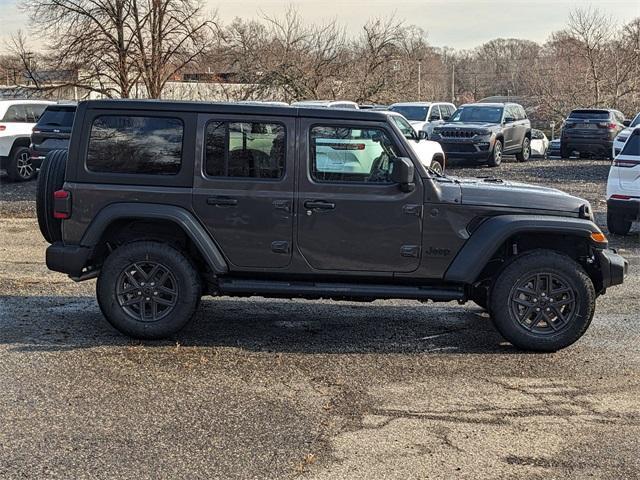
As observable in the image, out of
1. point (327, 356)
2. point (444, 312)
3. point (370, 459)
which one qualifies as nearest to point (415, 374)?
point (327, 356)

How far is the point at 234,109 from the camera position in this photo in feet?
21.3

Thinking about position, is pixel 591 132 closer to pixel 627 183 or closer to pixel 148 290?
pixel 627 183

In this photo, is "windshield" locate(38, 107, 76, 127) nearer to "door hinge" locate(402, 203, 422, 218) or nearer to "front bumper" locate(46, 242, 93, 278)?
"front bumper" locate(46, 242, 93, 278)

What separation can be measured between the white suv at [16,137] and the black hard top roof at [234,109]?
44.3 feet

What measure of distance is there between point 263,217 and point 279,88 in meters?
32.1

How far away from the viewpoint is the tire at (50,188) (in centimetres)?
663

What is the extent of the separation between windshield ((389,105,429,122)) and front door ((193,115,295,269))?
1877 cm

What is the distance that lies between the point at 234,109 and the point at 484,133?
1616cm

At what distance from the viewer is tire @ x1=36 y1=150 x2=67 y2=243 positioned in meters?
6.63

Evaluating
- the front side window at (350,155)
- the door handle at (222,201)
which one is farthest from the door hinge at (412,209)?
the door handle at (222,201)

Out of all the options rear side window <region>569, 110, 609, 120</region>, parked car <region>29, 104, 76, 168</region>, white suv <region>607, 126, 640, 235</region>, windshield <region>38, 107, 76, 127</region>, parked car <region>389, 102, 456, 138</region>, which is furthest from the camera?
rear side window <region>569, 110, 609, 120</region>

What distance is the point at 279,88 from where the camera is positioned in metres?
37.7

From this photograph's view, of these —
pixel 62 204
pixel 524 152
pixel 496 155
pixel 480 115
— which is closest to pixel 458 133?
pixel 496 155

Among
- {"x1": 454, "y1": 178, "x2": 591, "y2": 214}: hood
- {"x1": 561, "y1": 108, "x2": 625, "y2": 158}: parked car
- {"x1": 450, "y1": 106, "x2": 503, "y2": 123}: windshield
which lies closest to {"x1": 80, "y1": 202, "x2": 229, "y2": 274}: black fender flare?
{"x1": 454, "y1": 178, "x2": 591, "y2": 214}: hood
